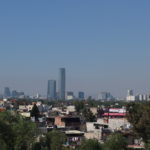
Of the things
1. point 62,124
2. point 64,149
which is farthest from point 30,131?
point 62,124

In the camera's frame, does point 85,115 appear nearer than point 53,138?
No

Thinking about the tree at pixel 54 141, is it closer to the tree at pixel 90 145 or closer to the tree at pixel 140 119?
the tree at pixel 90 145

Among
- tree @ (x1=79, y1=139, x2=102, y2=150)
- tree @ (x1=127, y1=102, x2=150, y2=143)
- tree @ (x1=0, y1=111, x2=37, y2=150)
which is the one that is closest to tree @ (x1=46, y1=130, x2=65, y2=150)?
tree @ (x1=0, y1=111, x2=37, y2=150)

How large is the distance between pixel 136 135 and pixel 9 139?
38.9 feet

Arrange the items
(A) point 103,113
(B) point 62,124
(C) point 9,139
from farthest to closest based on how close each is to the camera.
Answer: (A) point 103,113, (B) point 62,124, (C) point 9,139

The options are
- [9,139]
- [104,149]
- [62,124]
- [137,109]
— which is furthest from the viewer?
[62,124]

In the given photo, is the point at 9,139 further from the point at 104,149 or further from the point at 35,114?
the point at 35,114

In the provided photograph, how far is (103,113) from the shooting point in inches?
3241

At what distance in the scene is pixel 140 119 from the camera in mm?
37562

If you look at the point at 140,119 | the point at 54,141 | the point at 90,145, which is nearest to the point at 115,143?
the point at 90,145

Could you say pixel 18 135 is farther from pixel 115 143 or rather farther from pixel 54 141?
pixel 115 143

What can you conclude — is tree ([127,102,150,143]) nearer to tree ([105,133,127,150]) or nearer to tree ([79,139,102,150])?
tree ([105,133,127,150])

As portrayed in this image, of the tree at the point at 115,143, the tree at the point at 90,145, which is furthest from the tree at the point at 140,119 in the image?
the tree at the point at 90,145

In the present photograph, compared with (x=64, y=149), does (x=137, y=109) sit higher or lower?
higher
